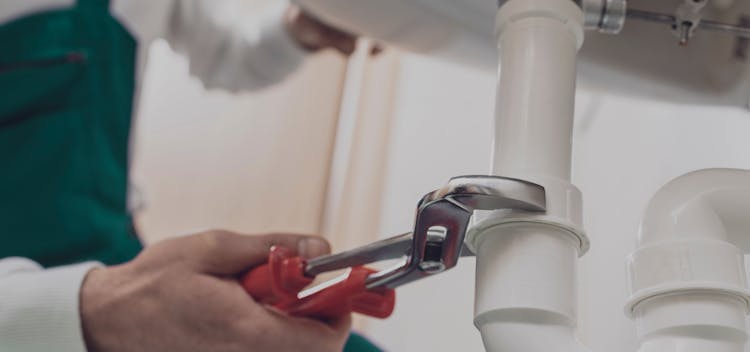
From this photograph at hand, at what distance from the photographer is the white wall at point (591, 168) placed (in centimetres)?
48

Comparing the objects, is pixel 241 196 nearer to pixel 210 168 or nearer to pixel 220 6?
pixel 210 168

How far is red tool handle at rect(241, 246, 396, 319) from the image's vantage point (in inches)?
14.4

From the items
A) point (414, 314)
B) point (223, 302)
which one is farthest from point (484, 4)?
point (414, 314)

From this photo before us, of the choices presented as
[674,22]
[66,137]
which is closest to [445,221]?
[674,22]

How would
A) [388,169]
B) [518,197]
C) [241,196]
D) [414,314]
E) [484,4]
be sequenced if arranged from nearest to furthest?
1. [518,197]
2. [484,4]
3. [414,314]
4. [388,169]
5. [241,196]

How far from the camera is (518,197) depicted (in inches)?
10.2

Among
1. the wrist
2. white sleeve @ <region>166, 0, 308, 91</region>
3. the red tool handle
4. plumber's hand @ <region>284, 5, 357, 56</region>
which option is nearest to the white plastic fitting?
the red tool handle

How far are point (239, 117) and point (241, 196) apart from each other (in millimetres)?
112

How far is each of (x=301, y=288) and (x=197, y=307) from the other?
6 cm

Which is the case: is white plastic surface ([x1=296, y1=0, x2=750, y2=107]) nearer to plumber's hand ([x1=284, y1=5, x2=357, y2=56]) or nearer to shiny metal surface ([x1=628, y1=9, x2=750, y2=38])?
shiny metal surface ([x1=628, y1=9, x2=750, y2=38])

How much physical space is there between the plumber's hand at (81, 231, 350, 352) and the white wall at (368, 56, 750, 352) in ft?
0.50

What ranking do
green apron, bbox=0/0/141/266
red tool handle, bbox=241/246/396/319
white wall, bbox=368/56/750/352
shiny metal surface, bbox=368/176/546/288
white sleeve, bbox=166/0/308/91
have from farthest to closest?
white sleeve, bbox=166/0/308/91 → green apron, bbox=0/0/141/266 → white wall, bbox=368/56/750/352 → red tool handle, bbox=241/246/396/319 → shiny metal surface, bbox=368/176/546/288

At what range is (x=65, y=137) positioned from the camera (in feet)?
2.22

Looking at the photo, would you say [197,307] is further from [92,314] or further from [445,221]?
[445,221]
